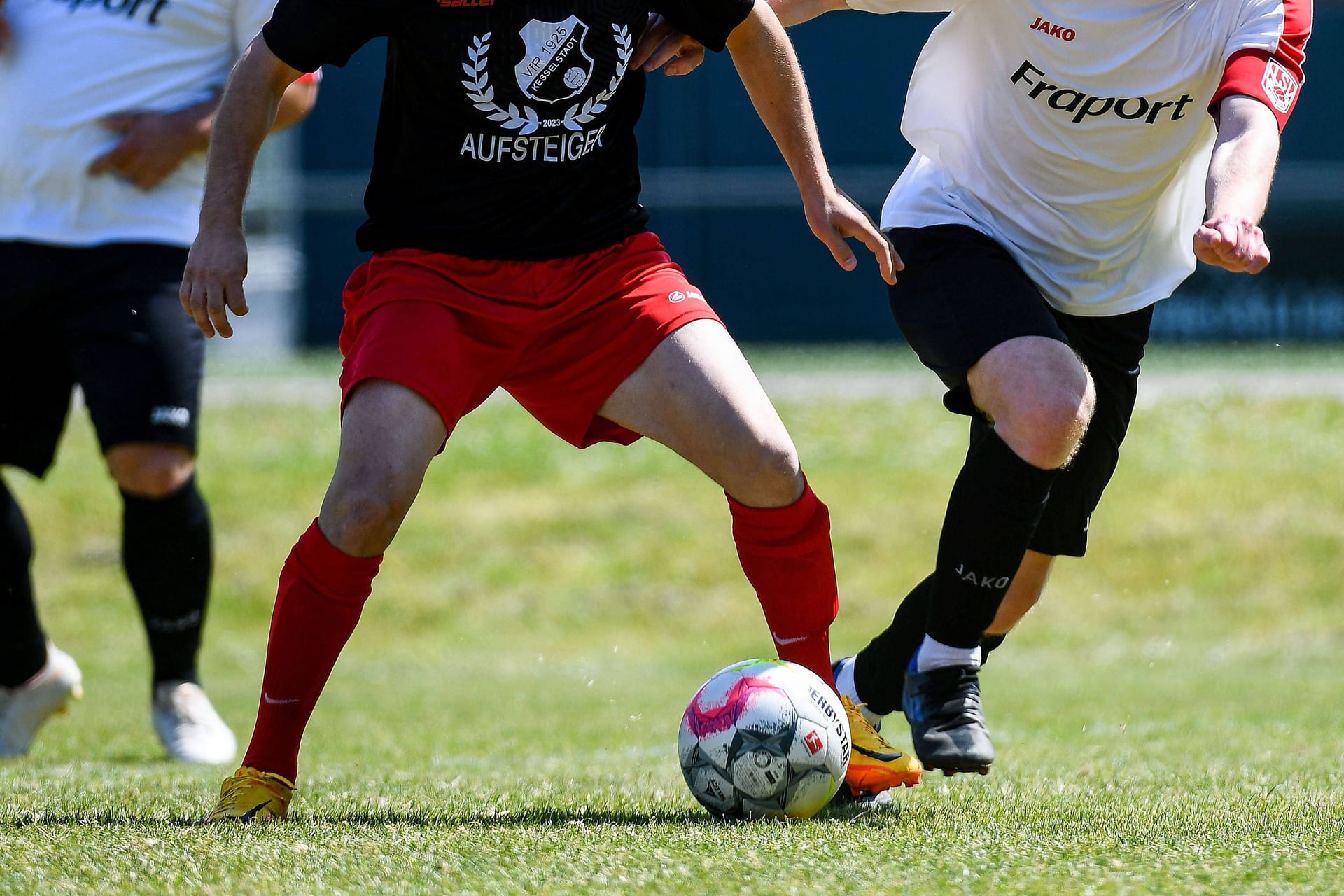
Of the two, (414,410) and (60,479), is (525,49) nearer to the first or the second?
(414,410)

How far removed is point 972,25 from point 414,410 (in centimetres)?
188

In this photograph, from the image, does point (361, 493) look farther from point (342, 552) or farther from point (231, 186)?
point (231, 186)

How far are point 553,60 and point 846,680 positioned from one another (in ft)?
6.53

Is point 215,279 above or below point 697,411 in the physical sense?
above

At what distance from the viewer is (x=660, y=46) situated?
4.11 m

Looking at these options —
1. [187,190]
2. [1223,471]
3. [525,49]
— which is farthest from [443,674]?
[525,49]

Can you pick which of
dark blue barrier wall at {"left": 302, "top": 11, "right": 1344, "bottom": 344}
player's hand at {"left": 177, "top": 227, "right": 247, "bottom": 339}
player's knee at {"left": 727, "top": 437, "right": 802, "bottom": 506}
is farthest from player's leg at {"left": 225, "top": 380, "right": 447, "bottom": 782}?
dark blue barrier wall at {"left": 302, "top": 11, "right": 1344, "bottom": 344}

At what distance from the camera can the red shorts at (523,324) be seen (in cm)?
379

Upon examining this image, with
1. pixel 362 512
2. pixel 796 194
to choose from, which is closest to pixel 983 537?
pixel 362 512

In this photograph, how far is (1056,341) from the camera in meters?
3.98

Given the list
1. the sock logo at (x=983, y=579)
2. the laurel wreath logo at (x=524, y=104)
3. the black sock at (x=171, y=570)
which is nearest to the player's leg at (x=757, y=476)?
the sock logo at (x=983, y=579)

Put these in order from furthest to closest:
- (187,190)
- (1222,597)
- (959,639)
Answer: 1. (1222,597)
2. (187,190)
3. (959,639)

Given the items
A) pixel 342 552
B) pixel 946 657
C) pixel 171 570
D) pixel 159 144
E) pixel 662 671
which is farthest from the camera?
pixel 662 671

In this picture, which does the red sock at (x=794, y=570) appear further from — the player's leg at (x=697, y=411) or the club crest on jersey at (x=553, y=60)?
the club crest on jersey at (x=553, y=60)
